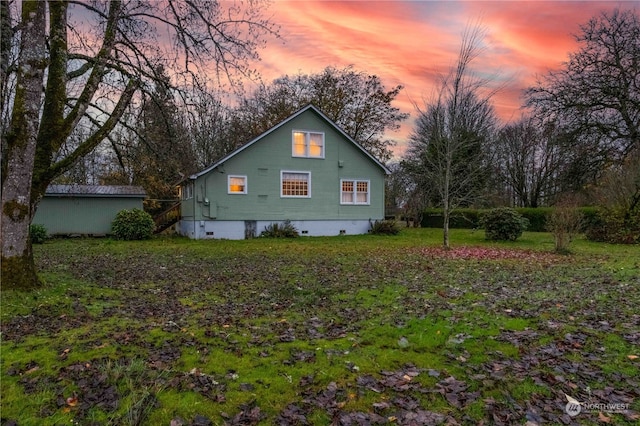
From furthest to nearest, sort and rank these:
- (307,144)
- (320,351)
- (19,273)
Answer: (307,144)
(19,273)
(320,351)

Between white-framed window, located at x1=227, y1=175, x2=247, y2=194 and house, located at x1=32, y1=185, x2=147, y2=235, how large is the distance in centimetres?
573

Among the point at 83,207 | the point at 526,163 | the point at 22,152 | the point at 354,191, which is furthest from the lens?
the point at 526,163

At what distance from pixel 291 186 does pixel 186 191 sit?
7.08 metres

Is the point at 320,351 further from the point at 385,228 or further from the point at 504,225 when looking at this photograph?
the point at 385,228

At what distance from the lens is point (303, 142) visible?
23.1 metres

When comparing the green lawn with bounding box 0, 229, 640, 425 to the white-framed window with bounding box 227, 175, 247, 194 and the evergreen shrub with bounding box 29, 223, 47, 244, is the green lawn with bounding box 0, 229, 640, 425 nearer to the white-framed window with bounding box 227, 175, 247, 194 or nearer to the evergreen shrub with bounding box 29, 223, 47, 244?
the evergreen shrub with bounding box 29, 223, 47, 244

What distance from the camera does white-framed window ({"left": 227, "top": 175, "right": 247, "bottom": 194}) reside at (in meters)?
21.4

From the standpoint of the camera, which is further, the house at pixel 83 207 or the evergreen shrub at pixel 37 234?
the house at pixel 83 207

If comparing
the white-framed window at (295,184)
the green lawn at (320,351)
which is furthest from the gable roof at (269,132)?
the green lawn at (320,351)

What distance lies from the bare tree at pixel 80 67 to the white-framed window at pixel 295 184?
13.6 meters

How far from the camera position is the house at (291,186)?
21.2 m

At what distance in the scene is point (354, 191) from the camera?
959 inches

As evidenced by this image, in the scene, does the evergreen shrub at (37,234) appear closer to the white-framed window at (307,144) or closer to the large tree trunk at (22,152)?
the white-framed window at (307,144)

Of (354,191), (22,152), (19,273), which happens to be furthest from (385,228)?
(22,152)
